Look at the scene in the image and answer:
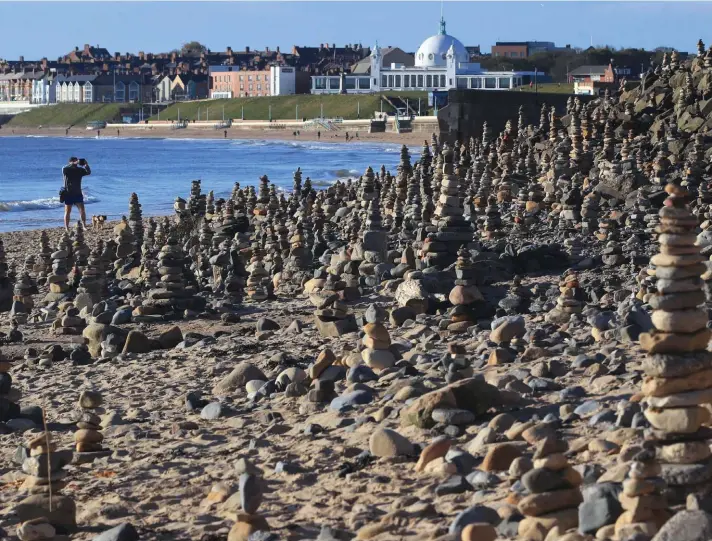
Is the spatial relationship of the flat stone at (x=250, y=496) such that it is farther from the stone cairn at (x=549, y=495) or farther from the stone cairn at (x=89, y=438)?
the stone cairn at (x=89, y=438)

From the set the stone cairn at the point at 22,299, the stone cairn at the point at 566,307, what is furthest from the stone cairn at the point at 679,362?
the stone cairn at the point at 22,299

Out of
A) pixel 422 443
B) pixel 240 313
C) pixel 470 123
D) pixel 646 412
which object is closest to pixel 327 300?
pixel 240 313

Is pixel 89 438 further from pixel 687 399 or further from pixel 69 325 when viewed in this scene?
pixel 69 325

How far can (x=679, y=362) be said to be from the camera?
5.47 m

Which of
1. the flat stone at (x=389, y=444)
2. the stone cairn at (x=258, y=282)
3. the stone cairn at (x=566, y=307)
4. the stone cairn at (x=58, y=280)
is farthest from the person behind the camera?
the stone cairn at (x=58, y=280)

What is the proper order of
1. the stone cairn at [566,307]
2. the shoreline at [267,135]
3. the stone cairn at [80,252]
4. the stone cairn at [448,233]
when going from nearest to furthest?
the stone cairn at [566,307], the stone cairn at [448,233], the stone cairn at [80,252], the shoreline at [267,135]

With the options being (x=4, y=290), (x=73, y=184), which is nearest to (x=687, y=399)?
(x=4, y=290)

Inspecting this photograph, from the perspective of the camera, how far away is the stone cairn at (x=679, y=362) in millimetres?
5371

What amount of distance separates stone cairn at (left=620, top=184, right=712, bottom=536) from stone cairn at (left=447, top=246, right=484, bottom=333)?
200 inches

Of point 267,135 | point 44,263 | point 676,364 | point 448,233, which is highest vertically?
point 676,364

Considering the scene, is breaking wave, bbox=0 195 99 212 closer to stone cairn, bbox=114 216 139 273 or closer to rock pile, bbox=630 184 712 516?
stone cairn, bbox=114 216 139 273

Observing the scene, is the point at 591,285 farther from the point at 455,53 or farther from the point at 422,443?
the point at 455,53

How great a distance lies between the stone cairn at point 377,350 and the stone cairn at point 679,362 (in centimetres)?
379

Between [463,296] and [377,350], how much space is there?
1.85 m
